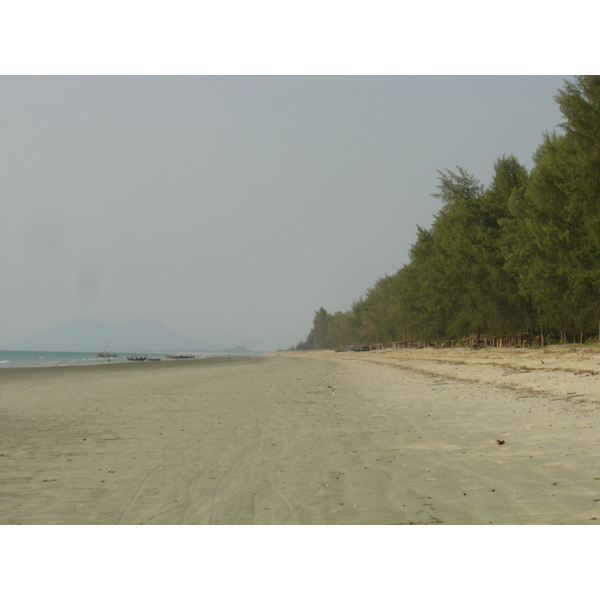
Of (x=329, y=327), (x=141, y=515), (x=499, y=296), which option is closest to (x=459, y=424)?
(x=141, y=515)

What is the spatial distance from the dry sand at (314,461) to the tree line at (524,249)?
16.5 metres

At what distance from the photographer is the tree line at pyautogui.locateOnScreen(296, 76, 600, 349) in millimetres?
25391

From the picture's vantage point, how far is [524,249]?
3056cm

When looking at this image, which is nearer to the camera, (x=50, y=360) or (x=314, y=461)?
A: (x=314, y=461)

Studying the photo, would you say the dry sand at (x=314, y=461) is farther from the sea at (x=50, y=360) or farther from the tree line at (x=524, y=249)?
the sea at (x=50, y=360)

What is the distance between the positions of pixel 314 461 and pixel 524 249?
28.0 metres

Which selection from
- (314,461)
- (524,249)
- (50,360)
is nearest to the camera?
(314,461)

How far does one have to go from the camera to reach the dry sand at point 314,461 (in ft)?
16.0

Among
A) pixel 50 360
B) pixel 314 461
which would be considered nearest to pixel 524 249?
pixel 314 461

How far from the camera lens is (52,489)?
223 inches

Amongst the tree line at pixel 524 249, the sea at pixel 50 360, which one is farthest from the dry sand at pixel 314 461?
the sea at pixel 50 360

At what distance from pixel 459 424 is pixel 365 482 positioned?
156 inches

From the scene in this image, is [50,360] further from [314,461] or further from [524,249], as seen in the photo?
[314,461]

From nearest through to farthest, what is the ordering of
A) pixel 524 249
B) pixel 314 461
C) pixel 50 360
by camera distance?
pixel 314 461
pixel 524 249
pixel 50 360
